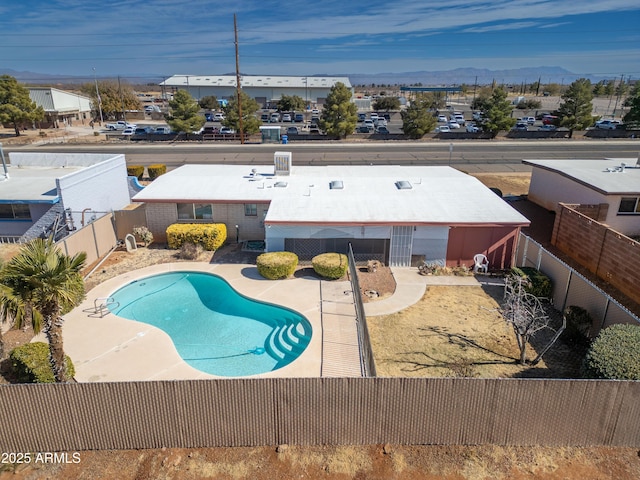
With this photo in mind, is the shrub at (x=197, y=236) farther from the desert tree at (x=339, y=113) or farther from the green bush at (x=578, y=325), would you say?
the desert tree at (x=339, y=113)

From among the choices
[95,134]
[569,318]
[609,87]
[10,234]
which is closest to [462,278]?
[569,318]

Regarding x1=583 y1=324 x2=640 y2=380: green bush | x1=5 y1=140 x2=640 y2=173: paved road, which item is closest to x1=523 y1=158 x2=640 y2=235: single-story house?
x1=5 y1=140 x2=640 y2=173: paved road

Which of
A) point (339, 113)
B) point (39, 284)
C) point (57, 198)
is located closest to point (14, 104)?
point (339, 113)

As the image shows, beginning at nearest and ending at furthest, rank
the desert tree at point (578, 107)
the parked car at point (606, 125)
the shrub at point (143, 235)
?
the shrub at point (143, 235) < the desert tree at point (578, 107) < the parked car at point (606, 125)

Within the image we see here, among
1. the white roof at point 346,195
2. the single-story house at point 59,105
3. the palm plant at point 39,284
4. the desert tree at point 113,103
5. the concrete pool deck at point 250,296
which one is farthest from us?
the desert tree at point 113,103

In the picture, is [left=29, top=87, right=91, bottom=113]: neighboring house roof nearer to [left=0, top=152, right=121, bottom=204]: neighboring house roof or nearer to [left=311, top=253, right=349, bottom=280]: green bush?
[left=0, top=152, right=121, bottom=204]: neighboring house roof

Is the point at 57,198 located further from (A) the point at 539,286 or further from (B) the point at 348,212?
(A) the point at 539,286

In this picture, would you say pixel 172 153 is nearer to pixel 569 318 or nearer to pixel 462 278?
pixel 462 278

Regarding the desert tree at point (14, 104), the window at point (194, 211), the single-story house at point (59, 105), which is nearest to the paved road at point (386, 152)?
the desert tree at point (14, 104)
